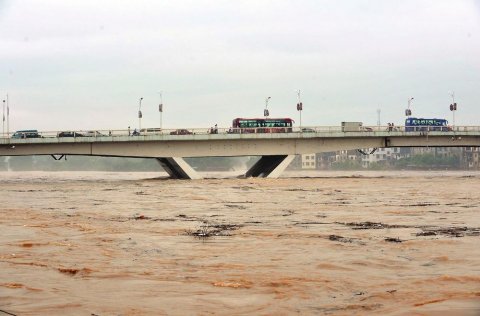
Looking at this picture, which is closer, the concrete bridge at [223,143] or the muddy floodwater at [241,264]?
the muddy floodwater at [241,264]

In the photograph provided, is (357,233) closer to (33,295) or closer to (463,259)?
(463,259)

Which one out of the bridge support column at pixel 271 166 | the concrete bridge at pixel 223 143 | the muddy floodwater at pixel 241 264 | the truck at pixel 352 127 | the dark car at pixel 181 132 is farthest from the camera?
the truck at pixel 352 127

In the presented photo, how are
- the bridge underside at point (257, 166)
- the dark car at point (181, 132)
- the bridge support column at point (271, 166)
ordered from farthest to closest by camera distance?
1. the bridge support column at point (271, 166)
2. the dark car at point (181, 132)
3. the bridge underside at point (257, 166)

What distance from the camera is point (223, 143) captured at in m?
85.8

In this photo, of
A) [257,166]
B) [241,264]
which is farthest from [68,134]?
[241,264]

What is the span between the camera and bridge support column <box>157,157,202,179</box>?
84688mm

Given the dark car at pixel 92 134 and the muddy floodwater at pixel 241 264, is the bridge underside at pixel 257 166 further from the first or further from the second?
the muddy floodwater at pixel 241 264

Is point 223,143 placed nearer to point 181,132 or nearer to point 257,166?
point 181,132

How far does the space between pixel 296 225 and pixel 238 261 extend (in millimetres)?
10466

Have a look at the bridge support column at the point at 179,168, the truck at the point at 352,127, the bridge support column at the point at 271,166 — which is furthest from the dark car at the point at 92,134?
the truck at the point at 352,127

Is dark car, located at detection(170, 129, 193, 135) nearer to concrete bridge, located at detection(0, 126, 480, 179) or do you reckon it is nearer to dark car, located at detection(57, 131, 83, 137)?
concrete bridge, located at detection(0, 126, 480, 179)

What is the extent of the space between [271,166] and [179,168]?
13367 mm

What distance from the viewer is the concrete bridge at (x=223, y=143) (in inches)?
3147

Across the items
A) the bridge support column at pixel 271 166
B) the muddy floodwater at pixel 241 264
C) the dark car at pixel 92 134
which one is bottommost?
the muddy floodwater at pixel 241 264
